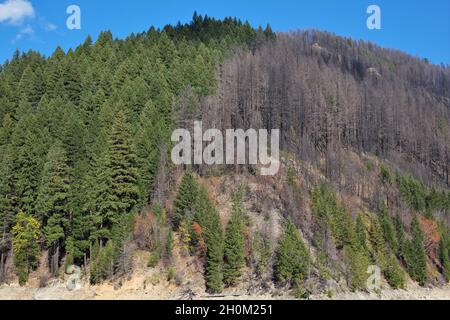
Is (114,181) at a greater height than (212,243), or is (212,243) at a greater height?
(114,181)

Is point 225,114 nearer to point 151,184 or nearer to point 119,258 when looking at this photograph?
point 151,184

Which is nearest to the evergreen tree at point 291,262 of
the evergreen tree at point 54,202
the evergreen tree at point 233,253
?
the evergreen tree at point 233,253

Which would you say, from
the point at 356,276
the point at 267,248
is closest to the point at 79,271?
the point at 267,248

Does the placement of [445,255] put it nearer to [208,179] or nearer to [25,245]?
[208,179]

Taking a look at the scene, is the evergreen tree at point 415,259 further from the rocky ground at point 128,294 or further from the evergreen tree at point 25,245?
the evergreen tree at point 25,245

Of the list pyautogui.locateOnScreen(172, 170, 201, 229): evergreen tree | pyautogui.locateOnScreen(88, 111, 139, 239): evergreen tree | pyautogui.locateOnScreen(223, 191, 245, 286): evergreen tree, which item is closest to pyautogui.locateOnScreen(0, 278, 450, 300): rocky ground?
pyautogui.locateOnScreen(223, 191, 245, 286): evergreen tree

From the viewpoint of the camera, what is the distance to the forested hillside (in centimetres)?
4762

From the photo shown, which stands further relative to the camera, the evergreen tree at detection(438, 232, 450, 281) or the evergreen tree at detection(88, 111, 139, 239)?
the evergreen tree at detection(438, 232, 450, 281)

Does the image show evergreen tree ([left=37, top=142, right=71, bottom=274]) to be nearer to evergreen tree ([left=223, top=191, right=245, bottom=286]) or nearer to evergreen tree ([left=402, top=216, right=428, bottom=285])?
evergreen tree ([left=223, top=191, right=245, bottom=286])

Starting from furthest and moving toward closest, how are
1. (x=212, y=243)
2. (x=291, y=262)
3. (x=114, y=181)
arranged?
(x=114, y=181) → (x=212, y=243) → (x=291, y=262)

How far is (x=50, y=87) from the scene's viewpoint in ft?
A: 261

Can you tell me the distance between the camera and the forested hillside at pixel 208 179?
4762cm

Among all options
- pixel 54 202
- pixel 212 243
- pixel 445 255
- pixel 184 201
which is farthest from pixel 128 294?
pixel 445 255

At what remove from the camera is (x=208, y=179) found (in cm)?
5897
